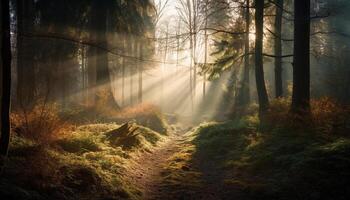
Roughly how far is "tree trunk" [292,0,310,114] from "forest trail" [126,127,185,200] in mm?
5214

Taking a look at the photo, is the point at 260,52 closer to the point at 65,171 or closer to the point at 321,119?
the point at 321,119

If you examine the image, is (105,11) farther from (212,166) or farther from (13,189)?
(13,189)

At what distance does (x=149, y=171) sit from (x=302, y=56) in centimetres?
690

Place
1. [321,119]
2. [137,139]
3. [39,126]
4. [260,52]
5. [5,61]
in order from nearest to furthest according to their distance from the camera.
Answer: [5,61] → [39,126] → [321,119] → [137,139] → [260,52]

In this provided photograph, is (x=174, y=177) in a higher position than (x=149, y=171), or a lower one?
higher

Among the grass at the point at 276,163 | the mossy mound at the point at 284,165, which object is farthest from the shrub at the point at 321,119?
the mossy mound at the point at 284,165

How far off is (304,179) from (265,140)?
384cm

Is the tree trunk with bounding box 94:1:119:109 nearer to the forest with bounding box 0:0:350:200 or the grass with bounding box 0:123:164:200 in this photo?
the forest with bounding box 0:0:350:200

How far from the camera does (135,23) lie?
24.3 metres

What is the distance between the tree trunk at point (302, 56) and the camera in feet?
40.3

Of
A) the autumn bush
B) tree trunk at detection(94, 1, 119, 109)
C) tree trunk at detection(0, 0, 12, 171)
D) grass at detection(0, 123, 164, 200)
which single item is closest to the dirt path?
grass at detection(0, 123, 164, 200)

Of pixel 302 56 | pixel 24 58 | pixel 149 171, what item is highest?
pixel 24 58

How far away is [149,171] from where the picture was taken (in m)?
10.5

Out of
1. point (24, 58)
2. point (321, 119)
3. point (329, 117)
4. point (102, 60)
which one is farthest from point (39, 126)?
point (102, 60)
